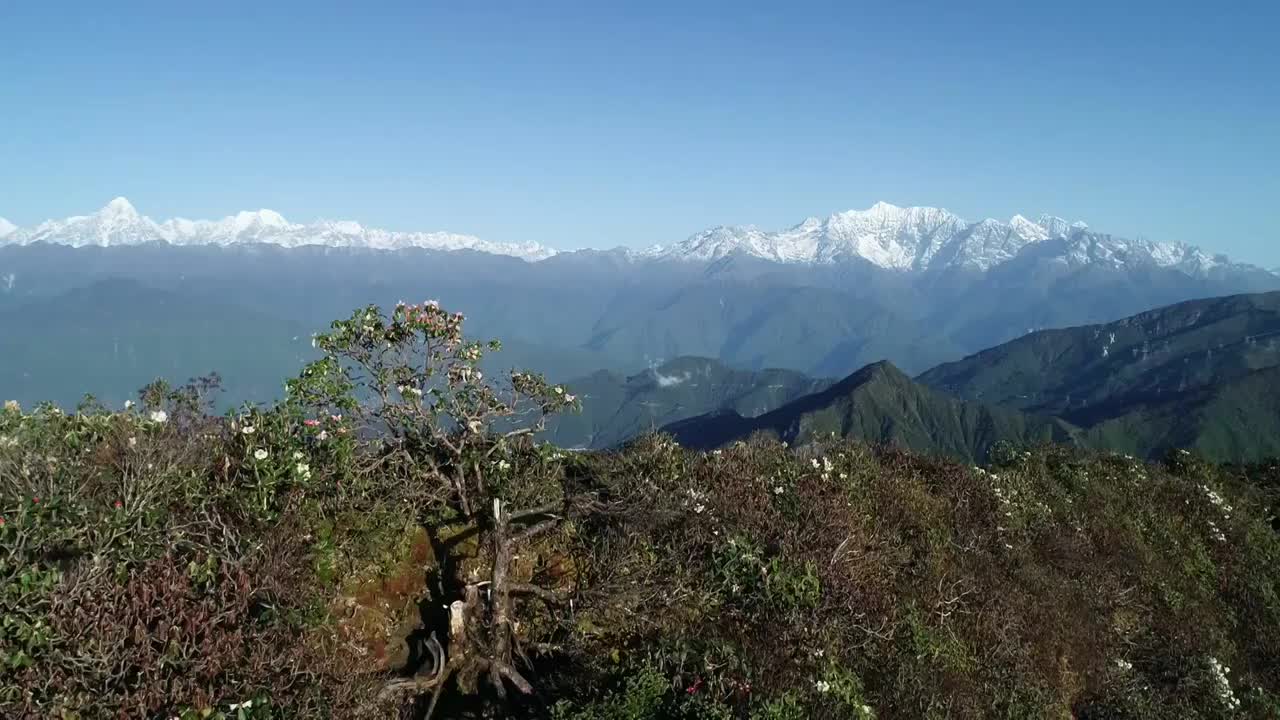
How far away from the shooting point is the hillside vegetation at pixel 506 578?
6566 mm

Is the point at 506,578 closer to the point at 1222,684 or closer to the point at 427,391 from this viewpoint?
the point at 427,391

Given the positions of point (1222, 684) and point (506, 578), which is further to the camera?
point (1222, 684)

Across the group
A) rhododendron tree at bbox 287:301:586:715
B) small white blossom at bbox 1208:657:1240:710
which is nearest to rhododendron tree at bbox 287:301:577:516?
rhododendron tree at bbox 287:301:586:715

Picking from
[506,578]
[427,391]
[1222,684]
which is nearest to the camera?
[506,578]

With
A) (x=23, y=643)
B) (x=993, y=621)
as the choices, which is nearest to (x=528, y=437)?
(x=23, y=643)

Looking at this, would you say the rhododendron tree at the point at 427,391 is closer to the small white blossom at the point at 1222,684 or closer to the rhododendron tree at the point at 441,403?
the rhododendron tree at the point at 441,403

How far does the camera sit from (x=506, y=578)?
30.3 feet

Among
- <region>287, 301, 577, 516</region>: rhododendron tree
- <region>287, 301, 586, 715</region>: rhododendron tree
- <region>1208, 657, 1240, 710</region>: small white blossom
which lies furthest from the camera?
<region>1208, 657, 1240, 710</region>: small white blossom

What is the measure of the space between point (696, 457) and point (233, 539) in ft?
25.7

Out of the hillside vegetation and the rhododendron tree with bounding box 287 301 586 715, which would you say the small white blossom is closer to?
the hillside vegetation

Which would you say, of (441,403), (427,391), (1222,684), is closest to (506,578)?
(441,403)

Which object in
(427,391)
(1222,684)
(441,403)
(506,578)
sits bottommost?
(1222,684)

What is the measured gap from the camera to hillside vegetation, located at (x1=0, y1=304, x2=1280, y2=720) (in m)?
6.57

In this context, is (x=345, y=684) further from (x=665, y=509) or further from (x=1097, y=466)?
(x=1097, y=466)
